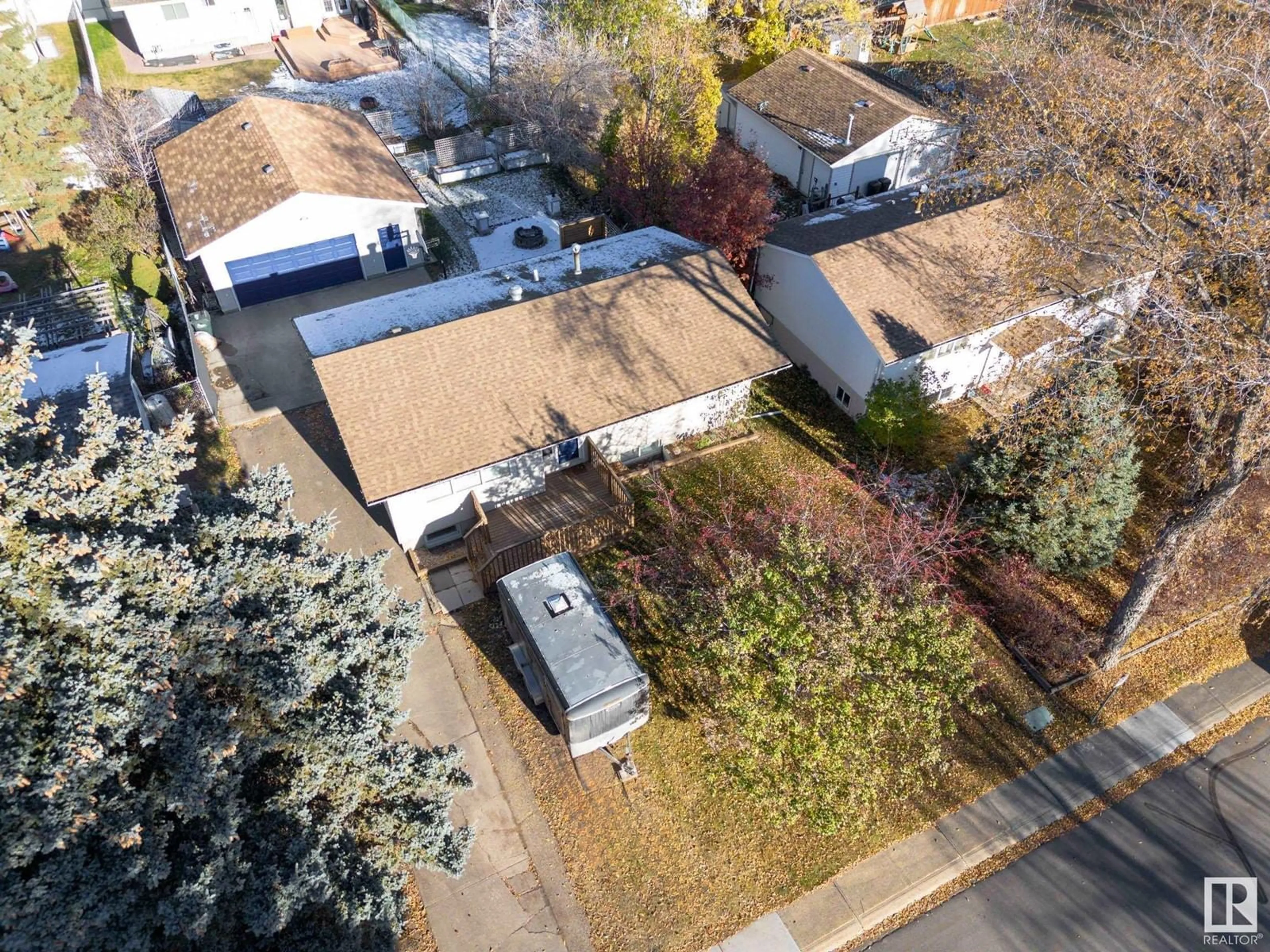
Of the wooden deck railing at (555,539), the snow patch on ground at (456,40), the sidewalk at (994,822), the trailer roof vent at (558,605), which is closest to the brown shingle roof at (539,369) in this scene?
the wooden deck railing at (555,539)

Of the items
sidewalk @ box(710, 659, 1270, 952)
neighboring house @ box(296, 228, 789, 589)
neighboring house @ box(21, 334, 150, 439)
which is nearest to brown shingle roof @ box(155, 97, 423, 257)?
neighboring house @ box(21, 334, 150, 439)

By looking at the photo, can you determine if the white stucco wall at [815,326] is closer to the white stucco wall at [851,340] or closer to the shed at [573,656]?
the white stucco wall at [851,340]

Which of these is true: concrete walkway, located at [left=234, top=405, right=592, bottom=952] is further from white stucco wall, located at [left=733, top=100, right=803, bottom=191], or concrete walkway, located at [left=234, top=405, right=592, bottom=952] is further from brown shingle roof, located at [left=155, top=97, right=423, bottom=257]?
white stucco wall, located at [left=733, top=100, right=803, bottom=191]

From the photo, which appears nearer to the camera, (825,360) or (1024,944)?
(1024,944)

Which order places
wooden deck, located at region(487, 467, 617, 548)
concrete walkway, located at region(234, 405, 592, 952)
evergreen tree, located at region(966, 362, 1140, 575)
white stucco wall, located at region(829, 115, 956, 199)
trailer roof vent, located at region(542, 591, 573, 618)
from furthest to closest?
white stucco wall, located at region(829, 115, 956, 199), wooden deck, located at region(487, 467, 617, 548), evergreen tree, located at region(966, 362, 1140, 575), trailer roof vent, located at region(542, 591, 573, 618), concrete walkway, located at region(234, 405, 592, 952)

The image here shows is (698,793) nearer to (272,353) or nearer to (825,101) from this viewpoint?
(272,353)

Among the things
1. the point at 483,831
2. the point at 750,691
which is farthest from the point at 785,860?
the point at 483,831

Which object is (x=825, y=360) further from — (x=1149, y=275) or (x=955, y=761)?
(x=955, y=761)
